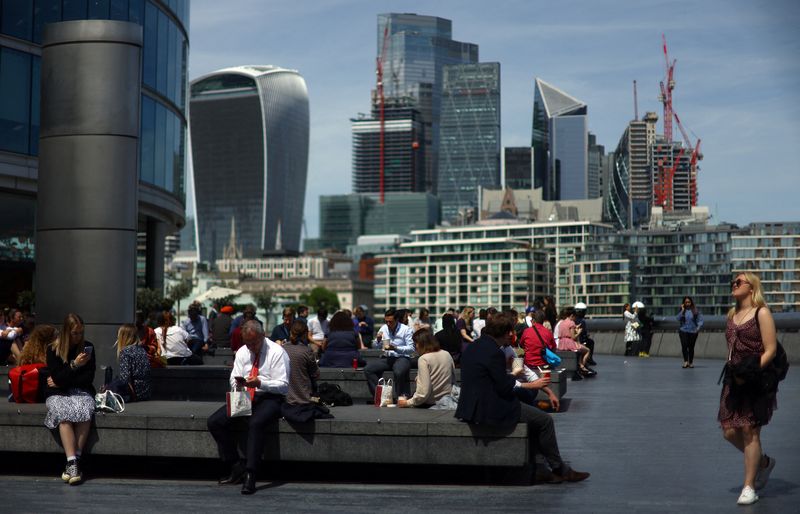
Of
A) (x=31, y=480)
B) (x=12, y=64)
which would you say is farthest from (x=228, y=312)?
(x=31, y=480)

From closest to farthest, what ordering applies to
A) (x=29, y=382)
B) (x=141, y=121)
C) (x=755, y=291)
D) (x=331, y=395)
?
(x=755, y=291) → (x=29, y=382) → (x=331, y=395) → (x=141, y=121)

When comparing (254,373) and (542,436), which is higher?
(254,373)

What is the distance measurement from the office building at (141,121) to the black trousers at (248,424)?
60.3 feet

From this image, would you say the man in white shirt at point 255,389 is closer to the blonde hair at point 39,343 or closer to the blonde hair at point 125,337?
the blonde hair at point 39,343

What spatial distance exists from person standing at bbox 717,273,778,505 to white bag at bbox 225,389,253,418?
13.7ft

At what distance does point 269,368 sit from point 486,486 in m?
2.27

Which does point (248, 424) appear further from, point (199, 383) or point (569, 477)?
point (199, 383)

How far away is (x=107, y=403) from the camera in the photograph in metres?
10.7

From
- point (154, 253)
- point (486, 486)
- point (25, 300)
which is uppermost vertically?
point (154, 253)

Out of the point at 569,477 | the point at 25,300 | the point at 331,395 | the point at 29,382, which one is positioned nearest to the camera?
the point at 569,477

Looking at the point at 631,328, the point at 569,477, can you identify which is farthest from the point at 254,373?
the point at 631,328

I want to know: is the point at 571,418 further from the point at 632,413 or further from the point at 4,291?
the point at 4,291

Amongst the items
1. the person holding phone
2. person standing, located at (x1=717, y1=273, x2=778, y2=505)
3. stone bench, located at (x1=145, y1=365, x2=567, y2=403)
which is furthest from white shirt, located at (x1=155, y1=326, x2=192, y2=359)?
person standing, located at (x1=717, y1=273, x2=778, y2=505)

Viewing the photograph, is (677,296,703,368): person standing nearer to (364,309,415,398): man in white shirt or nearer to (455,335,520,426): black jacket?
(364,309,415,398): man in white shirt
